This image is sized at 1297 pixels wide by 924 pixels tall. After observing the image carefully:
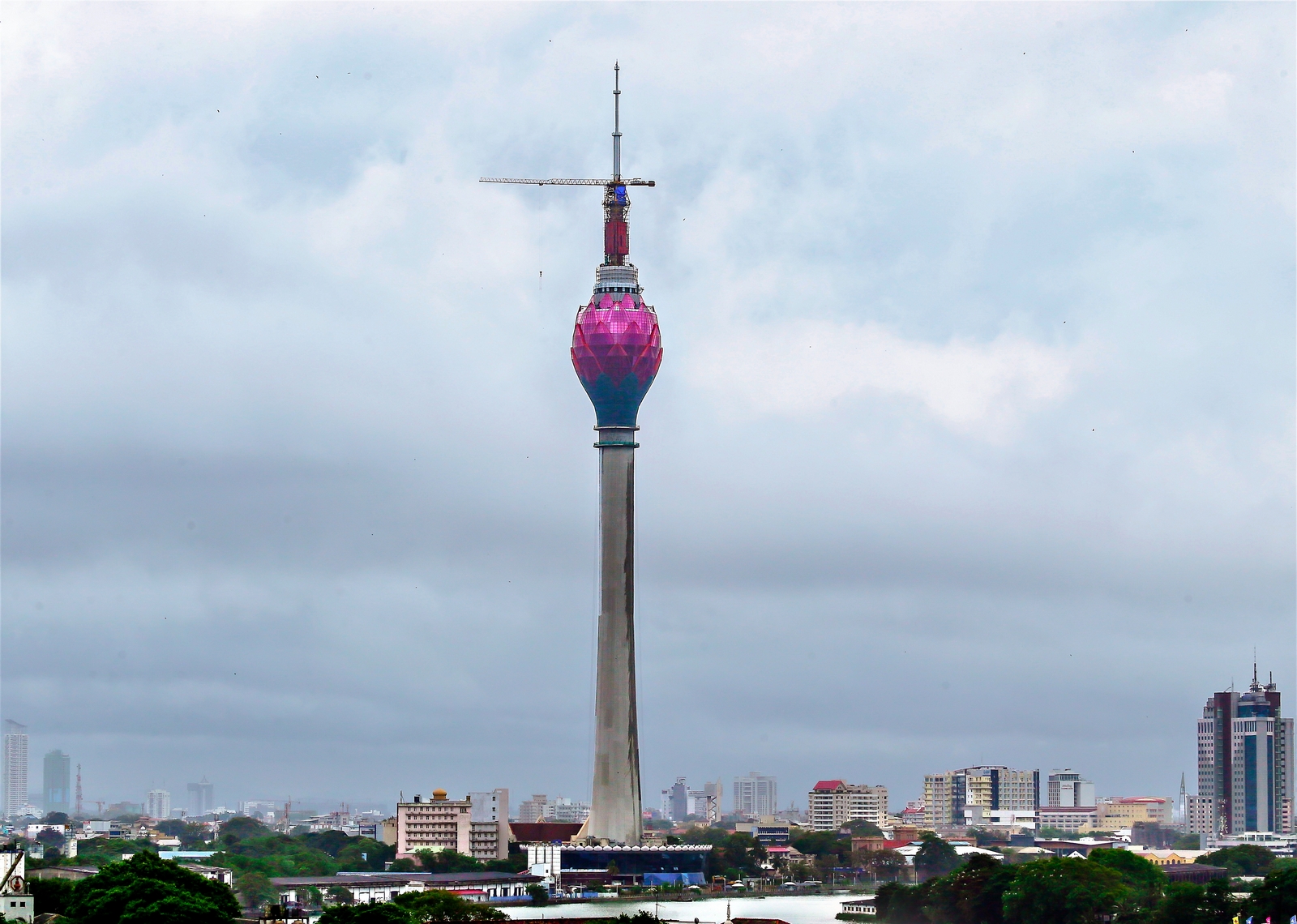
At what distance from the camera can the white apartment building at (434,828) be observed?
529 feet

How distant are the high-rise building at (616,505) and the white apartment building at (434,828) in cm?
2248

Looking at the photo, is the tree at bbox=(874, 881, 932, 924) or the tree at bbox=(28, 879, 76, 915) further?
the tree at bbox=(874, 881, 932, 924)

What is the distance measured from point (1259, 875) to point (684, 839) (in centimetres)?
4409

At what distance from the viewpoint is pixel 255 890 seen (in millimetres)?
127312

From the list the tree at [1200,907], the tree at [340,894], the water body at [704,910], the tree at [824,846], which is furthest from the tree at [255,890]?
the tree at [824,846]

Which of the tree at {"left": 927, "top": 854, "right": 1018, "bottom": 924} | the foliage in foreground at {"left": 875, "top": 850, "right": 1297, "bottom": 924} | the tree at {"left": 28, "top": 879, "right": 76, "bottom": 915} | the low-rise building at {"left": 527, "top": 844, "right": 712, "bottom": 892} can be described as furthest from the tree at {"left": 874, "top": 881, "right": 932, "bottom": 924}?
the tree at {"left": 28, "top": 879, "right": 76, "bottom": 915}

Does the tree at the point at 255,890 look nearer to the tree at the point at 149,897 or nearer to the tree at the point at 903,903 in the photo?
the tree at the point at 903,903

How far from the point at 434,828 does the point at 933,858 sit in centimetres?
3554

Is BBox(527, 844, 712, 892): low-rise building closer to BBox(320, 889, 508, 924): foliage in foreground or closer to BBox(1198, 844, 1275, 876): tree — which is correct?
BBox(1198, 844, 1275, 876): tree

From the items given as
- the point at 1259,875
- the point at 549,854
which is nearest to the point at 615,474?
the point at 549,854

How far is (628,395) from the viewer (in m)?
138

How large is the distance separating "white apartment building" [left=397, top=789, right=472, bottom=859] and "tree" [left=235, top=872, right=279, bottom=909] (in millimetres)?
28407

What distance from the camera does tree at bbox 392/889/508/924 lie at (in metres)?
86.8

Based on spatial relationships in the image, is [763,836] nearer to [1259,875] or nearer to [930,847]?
[930,847]
